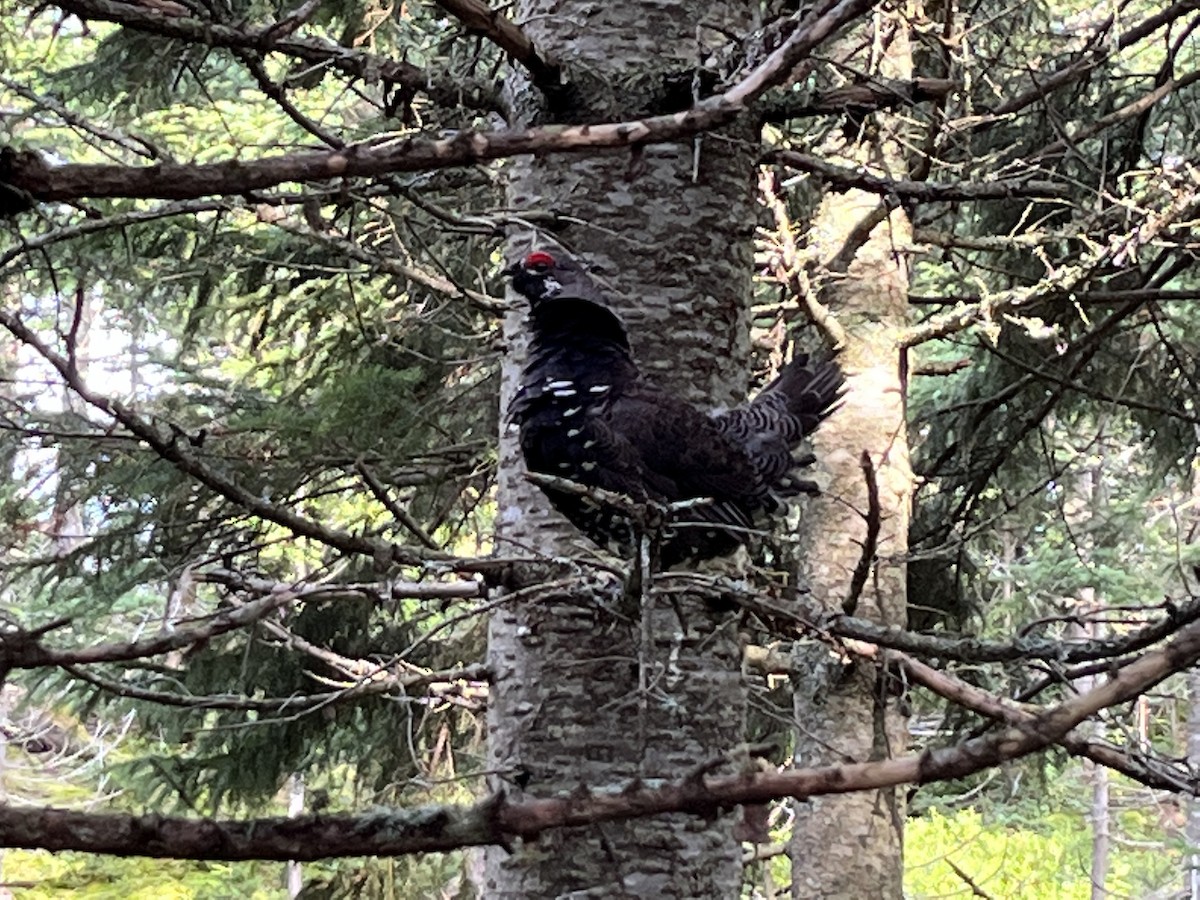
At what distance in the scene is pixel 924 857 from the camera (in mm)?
12391

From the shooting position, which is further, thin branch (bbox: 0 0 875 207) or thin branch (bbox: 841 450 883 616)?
thin branch (bbox: 841 450 883 616)

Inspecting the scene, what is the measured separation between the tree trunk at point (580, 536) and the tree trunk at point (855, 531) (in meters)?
2.29

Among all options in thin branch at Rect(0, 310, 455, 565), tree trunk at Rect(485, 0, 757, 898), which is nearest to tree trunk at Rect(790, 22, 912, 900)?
tree trunk at Rect(485, 0, 757, 898)

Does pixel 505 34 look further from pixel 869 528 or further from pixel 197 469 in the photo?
pixel 869 528

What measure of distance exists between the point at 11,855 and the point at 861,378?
12.2 m

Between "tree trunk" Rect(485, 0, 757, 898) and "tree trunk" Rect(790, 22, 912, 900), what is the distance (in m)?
2.29

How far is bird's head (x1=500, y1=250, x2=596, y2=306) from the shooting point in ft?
8.18

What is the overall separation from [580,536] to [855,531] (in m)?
3.07

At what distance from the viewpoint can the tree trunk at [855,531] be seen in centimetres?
516

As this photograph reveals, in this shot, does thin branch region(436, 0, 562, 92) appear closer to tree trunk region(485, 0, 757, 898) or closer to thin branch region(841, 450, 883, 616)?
tree trunk region(485, 0, 757, 898)

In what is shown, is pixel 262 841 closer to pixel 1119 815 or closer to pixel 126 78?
pixel 126 78

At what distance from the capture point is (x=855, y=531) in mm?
5473

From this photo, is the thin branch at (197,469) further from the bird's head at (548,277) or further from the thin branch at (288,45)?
the bird's head at (548,277)

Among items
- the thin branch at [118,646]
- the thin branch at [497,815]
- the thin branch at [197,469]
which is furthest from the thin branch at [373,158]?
the thin branch at [497,815]
